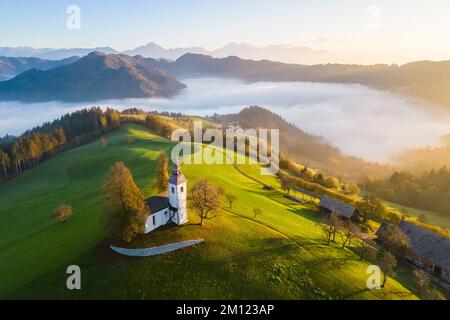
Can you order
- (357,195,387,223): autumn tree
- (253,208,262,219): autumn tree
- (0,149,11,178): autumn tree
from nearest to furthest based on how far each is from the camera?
1. (253,208,262,219): autumn tree
2. (357,195,387,223): autumn tree
3. (0,149,11,178): autumn tree

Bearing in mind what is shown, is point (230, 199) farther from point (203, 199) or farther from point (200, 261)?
point (200, 261)

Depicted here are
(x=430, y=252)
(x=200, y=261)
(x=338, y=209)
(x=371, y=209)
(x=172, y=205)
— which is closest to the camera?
(x=200, y=261)

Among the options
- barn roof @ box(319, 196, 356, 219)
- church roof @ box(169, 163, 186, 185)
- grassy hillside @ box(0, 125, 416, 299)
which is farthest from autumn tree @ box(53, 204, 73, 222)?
barn roof @ box(319, 196, 356, 219)

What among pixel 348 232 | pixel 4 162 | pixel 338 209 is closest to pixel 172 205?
pixel 348 232

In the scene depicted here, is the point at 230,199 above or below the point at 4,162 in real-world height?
above

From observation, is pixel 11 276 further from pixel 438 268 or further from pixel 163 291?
pixel 438 268

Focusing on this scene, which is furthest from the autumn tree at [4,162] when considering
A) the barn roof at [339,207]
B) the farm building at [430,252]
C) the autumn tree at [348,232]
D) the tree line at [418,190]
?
the tree line at [418,190]

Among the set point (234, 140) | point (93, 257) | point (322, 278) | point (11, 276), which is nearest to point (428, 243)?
point (322, 278)

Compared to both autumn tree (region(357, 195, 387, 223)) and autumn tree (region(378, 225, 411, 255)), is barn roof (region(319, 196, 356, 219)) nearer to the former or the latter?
autumn tree (region(357, 195, 387, 223))
